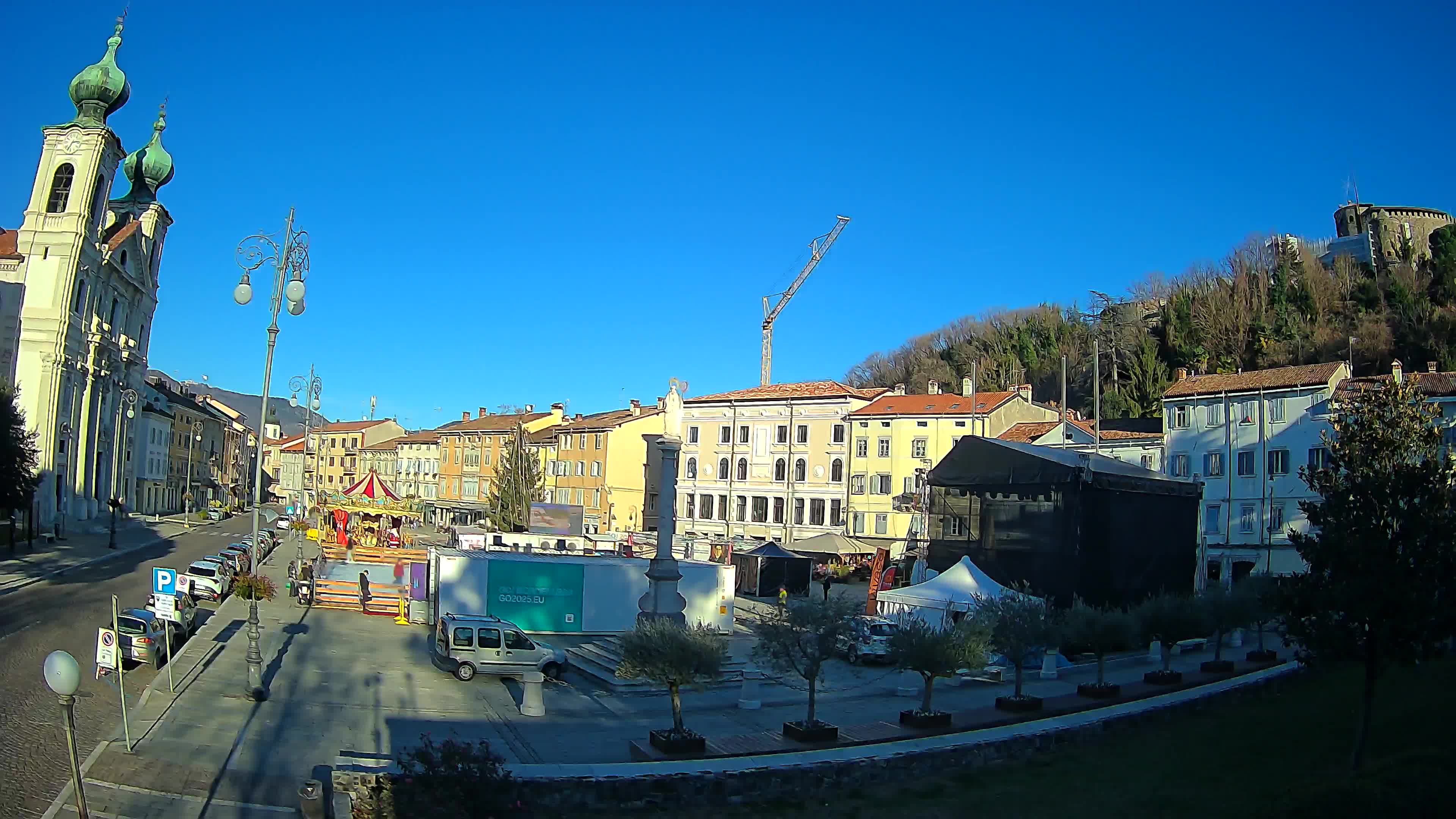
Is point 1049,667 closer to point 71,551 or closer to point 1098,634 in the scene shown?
point 1098,634

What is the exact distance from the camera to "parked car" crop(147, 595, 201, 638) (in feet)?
75.8

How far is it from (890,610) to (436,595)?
13.9 meters

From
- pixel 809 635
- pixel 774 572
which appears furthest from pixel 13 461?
pixel 809 635

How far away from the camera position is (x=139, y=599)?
30.0 meters

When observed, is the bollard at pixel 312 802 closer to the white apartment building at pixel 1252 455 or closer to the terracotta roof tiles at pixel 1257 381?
the white apartment building at pixel 1252 455

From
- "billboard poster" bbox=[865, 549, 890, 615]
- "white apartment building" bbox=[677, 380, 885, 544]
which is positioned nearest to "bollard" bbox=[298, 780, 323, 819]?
"billboard poster" bbox=[865, 549, 890, 615]

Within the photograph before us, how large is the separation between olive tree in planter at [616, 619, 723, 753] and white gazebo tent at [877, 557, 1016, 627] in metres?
13.7

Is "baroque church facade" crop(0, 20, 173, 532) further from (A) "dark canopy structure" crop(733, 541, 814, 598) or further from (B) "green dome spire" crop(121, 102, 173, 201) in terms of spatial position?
(A) "dark canopy structure" crop(733, 541, 814, 598)

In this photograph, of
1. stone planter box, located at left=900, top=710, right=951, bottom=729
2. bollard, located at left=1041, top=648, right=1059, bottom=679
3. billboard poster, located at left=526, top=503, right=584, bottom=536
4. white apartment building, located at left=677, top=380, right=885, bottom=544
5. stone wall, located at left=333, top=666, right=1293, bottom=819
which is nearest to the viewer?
stone wall, located at left=333, top=666, right=1293, bottom=819

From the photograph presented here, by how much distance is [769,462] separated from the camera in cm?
6300

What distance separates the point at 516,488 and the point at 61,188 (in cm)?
3223

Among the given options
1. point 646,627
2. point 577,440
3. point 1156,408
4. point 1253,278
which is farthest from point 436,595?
point 1253,278

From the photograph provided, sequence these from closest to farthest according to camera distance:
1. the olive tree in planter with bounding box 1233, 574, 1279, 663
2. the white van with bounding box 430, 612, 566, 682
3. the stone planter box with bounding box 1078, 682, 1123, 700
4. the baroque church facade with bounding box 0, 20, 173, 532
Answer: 1. the stone planter box with bounding box 1078, 682, 1123, 700
2. the white van with bounding box 430, 612, 566, 682
3. the olive tree in planter with bounding box 1233, 574, 1279, 663
4. the baroque church facade with bounding box 0, 20, 173, 532

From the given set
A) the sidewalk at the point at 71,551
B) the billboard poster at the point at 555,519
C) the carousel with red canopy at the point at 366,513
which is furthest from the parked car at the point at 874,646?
the sidewalk at the point at 71,551
